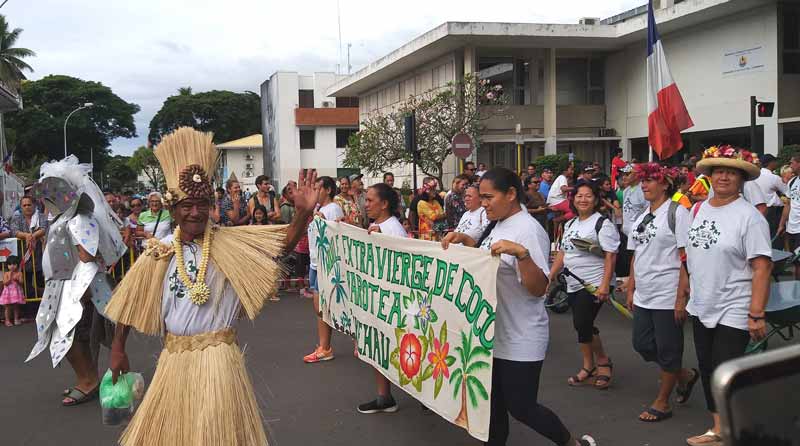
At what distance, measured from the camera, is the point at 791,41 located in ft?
69.7

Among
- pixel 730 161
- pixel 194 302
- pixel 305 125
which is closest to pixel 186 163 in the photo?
pixel 194 302

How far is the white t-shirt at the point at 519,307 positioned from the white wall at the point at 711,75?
792 inches

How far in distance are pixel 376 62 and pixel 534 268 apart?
29283 millimetres

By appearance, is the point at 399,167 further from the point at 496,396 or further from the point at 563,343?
the point at 496,396

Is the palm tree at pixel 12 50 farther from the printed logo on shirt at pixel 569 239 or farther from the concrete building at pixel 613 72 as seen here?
the printed logo on shirt at pixel 569 239

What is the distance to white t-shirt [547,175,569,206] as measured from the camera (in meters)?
14.6

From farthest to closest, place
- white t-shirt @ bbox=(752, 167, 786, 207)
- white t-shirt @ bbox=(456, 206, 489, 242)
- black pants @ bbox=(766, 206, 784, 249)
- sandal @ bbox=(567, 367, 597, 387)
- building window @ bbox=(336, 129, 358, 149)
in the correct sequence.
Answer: building window @ bbox=(336, 129, 358, 149) → black pants @ bbox=(766, 206, 784, 249) → white t-shirt @ bbox=(752, 167, 786, 207) → white t-shirt @ bbox=(456, 206, 489, 242) → sandal @ bbox=(567, 367, 597, 387)

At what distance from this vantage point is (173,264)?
3.70 meters

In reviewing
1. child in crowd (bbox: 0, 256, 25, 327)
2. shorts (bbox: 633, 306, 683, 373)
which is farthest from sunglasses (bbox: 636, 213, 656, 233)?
A: child in crowd (bbox: 0, 256, 25, 327)

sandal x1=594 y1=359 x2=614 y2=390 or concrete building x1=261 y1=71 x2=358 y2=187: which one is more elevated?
concrete building x1=261 y1=71 x2=358 y2=187

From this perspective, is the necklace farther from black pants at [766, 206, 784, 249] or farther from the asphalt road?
black pants at [766, 206, 784, 249]

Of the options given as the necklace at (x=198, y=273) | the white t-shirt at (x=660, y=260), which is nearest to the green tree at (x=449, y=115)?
the white t-shirt at (x=660, y=260)

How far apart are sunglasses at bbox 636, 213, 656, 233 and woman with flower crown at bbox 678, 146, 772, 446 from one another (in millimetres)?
655

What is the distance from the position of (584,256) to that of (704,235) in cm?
161
